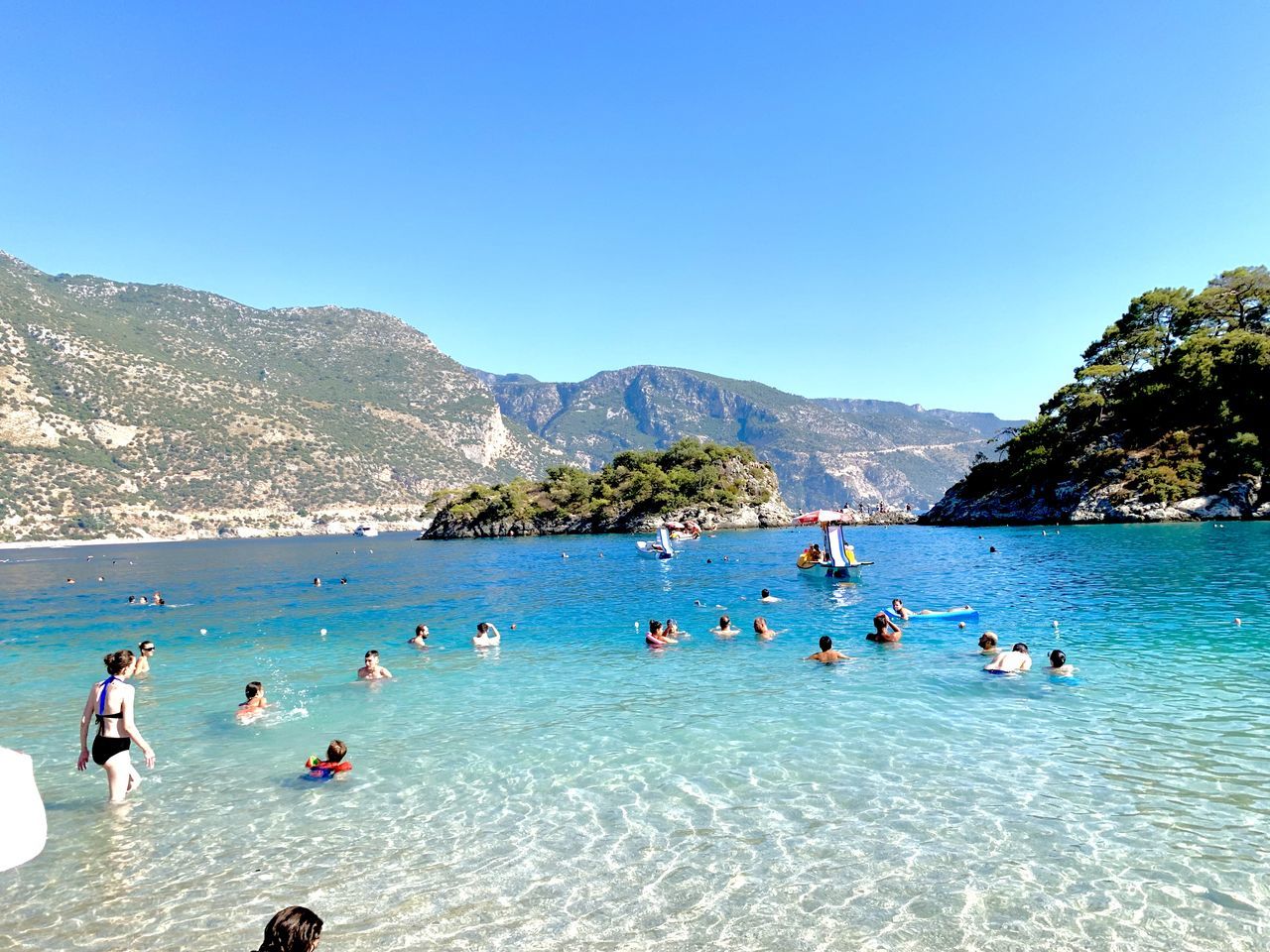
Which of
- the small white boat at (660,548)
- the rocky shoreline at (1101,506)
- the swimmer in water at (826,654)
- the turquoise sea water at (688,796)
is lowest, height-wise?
the turquoise sea water at (688,796)

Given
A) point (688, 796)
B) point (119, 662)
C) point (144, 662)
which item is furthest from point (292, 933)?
point (144, 662)

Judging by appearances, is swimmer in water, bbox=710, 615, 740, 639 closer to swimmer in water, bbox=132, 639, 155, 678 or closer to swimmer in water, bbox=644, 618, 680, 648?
swimmer in water, bbox=644, 618, 680, 648

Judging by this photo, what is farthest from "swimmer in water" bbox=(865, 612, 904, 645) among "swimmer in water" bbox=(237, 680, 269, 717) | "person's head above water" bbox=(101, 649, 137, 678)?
"person's head above water" bbox=(101, 649, 137, 678)

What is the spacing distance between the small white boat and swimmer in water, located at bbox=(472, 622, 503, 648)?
43.3 m

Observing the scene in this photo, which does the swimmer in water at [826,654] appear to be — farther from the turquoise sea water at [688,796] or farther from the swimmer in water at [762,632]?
the swimmer in water at [762,632]

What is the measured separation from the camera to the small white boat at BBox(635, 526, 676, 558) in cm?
7069

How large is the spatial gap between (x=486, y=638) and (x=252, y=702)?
959 cm

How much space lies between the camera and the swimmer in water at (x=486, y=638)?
83.4 feet

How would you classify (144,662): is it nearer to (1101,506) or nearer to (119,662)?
(119,662)

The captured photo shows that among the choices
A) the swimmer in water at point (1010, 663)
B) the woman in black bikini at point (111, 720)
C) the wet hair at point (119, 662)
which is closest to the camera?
the wet hair at point (119, 662)

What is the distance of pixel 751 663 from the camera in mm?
20875

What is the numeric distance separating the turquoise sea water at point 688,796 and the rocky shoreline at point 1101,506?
72.7 m

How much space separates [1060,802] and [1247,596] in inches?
999

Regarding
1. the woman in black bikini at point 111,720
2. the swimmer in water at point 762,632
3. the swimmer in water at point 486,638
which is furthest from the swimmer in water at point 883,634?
the woman in black bikini at point 111,720
